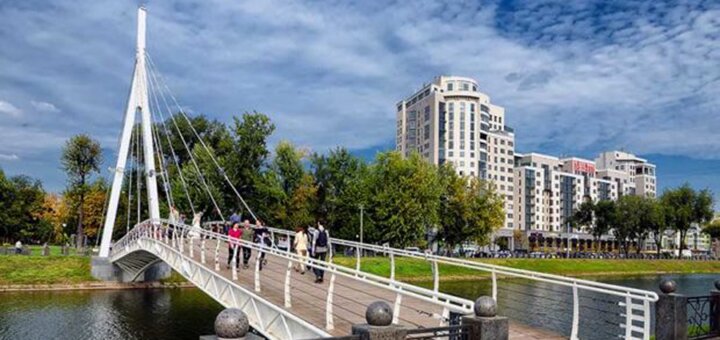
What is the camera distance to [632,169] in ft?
525

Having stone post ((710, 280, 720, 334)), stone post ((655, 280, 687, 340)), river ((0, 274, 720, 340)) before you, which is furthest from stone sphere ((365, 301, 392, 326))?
river ((0, 274, 720, 340))

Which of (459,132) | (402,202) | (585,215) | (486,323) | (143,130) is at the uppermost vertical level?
(459,132)

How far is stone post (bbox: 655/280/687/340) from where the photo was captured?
941cm

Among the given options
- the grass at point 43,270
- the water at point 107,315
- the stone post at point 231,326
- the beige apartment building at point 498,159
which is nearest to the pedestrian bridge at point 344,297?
the stone post at point 231,326

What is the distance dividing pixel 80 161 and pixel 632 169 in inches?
5793

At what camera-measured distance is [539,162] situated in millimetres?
131500

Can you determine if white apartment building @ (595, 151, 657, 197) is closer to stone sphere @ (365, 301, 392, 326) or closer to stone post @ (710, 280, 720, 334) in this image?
stone post @ (710, 280, 720, 334)

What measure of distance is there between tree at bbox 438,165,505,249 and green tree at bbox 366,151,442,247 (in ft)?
14.5

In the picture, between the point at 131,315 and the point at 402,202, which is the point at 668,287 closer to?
the point at 131,315

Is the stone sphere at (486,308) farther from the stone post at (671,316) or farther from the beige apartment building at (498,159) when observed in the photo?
the beige apartment building at (498,159)

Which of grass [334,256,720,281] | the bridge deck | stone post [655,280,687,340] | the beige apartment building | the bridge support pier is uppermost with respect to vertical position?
the beige apartment building

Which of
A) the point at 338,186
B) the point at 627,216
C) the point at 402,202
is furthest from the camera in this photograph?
the point at 627,216

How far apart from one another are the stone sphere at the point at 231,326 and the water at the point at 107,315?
18.3m

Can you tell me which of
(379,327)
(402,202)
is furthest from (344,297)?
(402,202)
